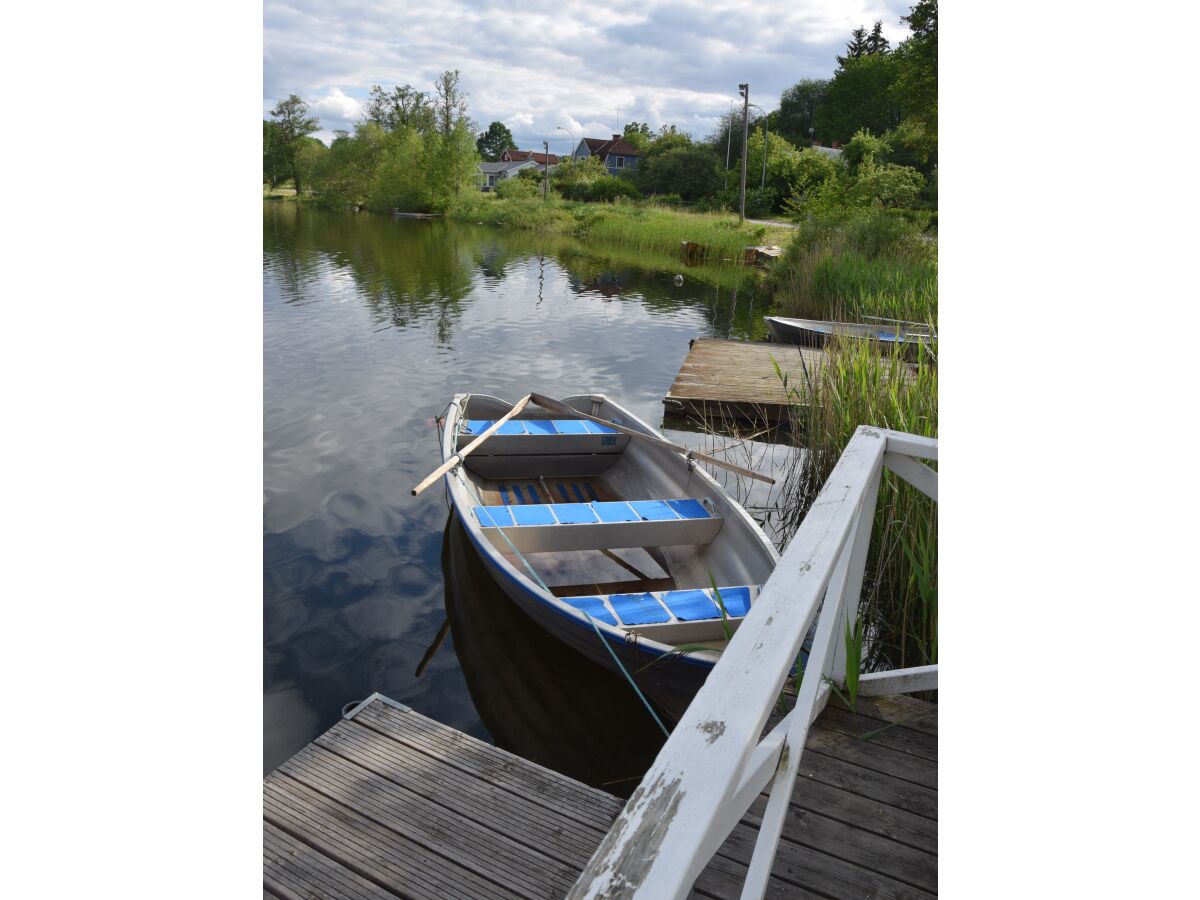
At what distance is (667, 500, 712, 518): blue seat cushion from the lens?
4430mm

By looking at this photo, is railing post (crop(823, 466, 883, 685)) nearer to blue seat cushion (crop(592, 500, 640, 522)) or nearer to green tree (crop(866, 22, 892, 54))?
blue seat cushion (crop(592, 500, 640, 522))

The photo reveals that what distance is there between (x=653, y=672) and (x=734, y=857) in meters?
1.42

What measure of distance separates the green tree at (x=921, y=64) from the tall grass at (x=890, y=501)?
44.4 ft

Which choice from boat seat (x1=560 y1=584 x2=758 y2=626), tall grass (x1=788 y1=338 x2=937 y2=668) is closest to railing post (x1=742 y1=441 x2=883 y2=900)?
tall grass (x1=788 y1=338 x2=937 y2=668)

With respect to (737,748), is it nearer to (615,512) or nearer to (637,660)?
(637,660)

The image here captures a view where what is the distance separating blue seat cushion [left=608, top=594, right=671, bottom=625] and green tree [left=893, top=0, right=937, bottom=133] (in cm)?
1579

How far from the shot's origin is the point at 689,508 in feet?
14.9

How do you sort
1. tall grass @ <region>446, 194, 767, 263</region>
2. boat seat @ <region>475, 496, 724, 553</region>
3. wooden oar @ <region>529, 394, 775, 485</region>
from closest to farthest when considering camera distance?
boat seat @ <region>475, 496, 724, 553</region>
wooden oar @ <region>529, 394, 775, 485</region>
tall grass @ <region>446, 194, 767, 263</region>

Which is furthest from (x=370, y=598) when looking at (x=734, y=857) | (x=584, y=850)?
(x=734, y=857)

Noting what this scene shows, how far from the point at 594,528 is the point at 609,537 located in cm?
9
